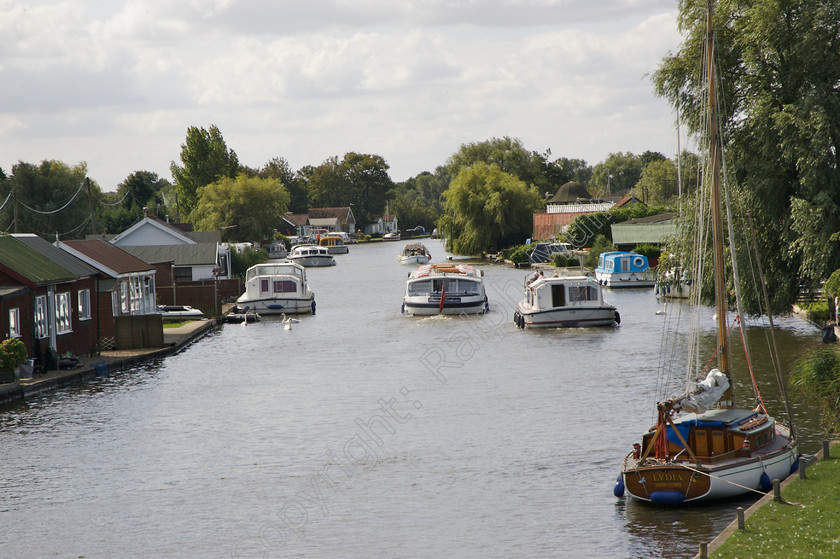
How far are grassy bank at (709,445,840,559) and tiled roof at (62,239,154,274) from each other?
114 feet

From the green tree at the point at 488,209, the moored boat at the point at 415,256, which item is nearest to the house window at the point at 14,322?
the moored boat at the point at 415,256

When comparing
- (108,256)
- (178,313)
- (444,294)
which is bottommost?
(178,313)

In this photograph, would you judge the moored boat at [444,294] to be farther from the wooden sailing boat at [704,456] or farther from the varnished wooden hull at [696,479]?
the varnished wooden hull at [696,479]

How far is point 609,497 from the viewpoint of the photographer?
20578 millimetres

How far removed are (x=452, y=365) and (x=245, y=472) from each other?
1631cm

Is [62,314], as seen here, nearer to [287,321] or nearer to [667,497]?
[287,321]

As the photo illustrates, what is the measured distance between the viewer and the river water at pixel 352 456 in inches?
743

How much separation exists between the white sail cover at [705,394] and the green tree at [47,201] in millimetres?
81631

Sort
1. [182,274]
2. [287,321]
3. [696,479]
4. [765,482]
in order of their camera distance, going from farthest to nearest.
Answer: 1. [182,274]
2. [287,321]
3. [765,482]
4. [696,479]

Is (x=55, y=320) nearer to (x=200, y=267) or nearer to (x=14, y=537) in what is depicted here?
(x=14, y=537)

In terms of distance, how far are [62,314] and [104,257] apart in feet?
31.3

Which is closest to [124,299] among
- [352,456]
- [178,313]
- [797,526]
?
[178,313]

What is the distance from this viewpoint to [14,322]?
3391 cm

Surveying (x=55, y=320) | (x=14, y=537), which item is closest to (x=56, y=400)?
(x=55, y=320)
